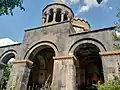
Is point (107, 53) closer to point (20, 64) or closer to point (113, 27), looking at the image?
point (113, 27)

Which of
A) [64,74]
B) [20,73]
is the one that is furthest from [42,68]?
[64,74]

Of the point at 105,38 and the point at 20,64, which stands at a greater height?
the point at 105,38

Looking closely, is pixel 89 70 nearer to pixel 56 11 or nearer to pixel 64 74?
pixel 64 74

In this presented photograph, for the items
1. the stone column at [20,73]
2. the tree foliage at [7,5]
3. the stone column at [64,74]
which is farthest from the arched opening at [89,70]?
the tree foliage at [7,5]

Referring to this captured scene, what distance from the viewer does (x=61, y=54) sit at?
9891 millimetres

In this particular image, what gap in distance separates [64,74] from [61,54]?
4.56ft

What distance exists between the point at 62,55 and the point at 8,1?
15.6 ft

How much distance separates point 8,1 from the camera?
649 centimetres

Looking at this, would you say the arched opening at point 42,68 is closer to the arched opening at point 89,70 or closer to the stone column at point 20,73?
the arched opening at point 89,70

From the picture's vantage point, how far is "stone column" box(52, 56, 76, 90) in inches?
344

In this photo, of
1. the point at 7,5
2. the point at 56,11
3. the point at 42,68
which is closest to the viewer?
the point at 7,5

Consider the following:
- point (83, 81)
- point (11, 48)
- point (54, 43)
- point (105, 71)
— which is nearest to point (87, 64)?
point (83, 81)

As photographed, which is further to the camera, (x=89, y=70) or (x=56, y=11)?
(x=56, y=11)

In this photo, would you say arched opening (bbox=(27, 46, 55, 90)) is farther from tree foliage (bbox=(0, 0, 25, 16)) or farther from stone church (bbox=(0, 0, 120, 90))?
tree foliage (bbox=(0, 0, 25, 16))
